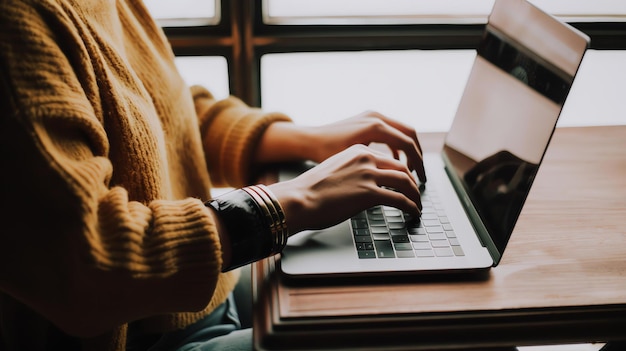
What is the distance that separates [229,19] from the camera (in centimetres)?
125

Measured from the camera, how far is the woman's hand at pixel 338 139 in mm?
882

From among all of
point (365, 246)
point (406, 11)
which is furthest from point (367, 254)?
point (406, 11)

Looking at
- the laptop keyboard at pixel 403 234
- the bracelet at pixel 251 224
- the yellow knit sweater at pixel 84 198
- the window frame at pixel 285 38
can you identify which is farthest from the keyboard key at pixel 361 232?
the window frame at pixel 285 38

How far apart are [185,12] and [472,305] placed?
3.22ft

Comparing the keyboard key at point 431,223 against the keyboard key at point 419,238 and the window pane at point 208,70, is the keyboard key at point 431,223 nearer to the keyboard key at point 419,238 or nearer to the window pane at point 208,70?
the keyboard key at point 419,238

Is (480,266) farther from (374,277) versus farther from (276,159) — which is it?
(276,159)

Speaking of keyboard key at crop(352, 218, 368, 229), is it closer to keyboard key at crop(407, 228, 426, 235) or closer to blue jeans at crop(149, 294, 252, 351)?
keyboard key at crop(407, 228, 426, 235)

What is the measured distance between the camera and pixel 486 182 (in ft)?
2.62

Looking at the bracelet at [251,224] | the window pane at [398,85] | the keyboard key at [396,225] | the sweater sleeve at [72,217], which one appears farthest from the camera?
the window pane at [398,85]

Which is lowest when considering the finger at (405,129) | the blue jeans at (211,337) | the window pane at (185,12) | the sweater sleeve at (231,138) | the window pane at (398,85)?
the blue jeans at (211,337)

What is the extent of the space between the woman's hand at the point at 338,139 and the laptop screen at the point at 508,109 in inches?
3.6

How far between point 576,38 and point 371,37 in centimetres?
70

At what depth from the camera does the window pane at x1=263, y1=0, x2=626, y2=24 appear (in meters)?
1.30

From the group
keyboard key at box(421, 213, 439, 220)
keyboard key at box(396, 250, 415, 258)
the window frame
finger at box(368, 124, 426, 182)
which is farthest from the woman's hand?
the window frame
